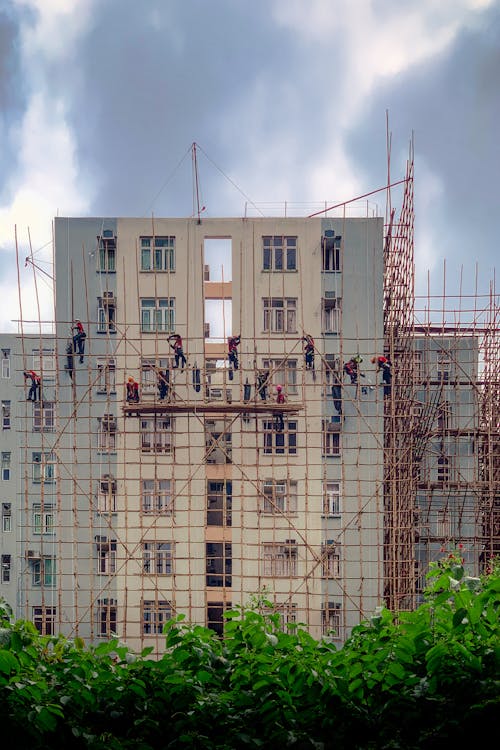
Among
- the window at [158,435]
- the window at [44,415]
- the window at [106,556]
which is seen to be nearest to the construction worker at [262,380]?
the window at [158,435]

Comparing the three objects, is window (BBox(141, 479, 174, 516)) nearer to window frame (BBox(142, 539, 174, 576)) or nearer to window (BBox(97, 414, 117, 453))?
window frame (BBox(142, 539, 174, 576))

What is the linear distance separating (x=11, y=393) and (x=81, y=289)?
406cm

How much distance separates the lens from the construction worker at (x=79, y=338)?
12262 millimetres

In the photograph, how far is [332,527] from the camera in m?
12.9

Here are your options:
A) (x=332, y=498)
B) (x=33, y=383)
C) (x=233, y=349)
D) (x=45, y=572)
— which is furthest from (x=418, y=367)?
(x=45, y=572)

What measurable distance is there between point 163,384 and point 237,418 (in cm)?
128

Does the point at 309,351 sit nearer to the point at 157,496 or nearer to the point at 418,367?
the point at 418,367

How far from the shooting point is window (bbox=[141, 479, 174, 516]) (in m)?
12.4

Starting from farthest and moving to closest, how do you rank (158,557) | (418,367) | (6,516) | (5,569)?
(6,516) → (5,569) → (418,367) → (158,557)

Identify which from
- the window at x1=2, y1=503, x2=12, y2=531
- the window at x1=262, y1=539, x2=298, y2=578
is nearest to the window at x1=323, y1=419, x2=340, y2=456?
the window at x1=262, y1=539, x2=298, y2=578

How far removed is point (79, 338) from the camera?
12.4 metres

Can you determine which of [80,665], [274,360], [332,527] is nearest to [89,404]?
[274,360]

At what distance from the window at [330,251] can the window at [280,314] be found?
845mm

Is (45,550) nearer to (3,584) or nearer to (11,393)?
(3,584)
